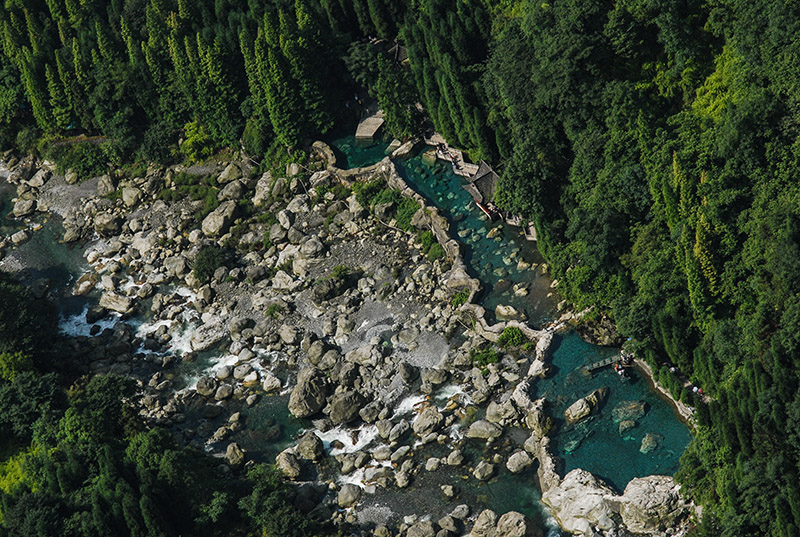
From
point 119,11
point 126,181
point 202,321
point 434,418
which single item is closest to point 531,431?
point 434,418

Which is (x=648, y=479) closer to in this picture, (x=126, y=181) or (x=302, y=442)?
(x=302, y=442)

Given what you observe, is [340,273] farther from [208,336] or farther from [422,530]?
[422,530]

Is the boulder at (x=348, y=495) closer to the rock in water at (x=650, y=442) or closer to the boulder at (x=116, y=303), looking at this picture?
the rock in water at (x=650, y=442)

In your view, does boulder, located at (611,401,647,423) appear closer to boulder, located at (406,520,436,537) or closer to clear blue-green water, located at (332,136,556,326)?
clear blue-green water, located at (332,136,556,326)

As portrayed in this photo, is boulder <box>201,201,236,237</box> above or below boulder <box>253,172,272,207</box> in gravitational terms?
below

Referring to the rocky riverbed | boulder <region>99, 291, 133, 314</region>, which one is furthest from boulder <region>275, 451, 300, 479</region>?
boulder <region>99, 291, 133, 314</region>

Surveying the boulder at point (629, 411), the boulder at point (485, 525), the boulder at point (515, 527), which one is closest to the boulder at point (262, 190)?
the boulder at point (629, 411)

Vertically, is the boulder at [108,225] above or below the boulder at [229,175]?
below
